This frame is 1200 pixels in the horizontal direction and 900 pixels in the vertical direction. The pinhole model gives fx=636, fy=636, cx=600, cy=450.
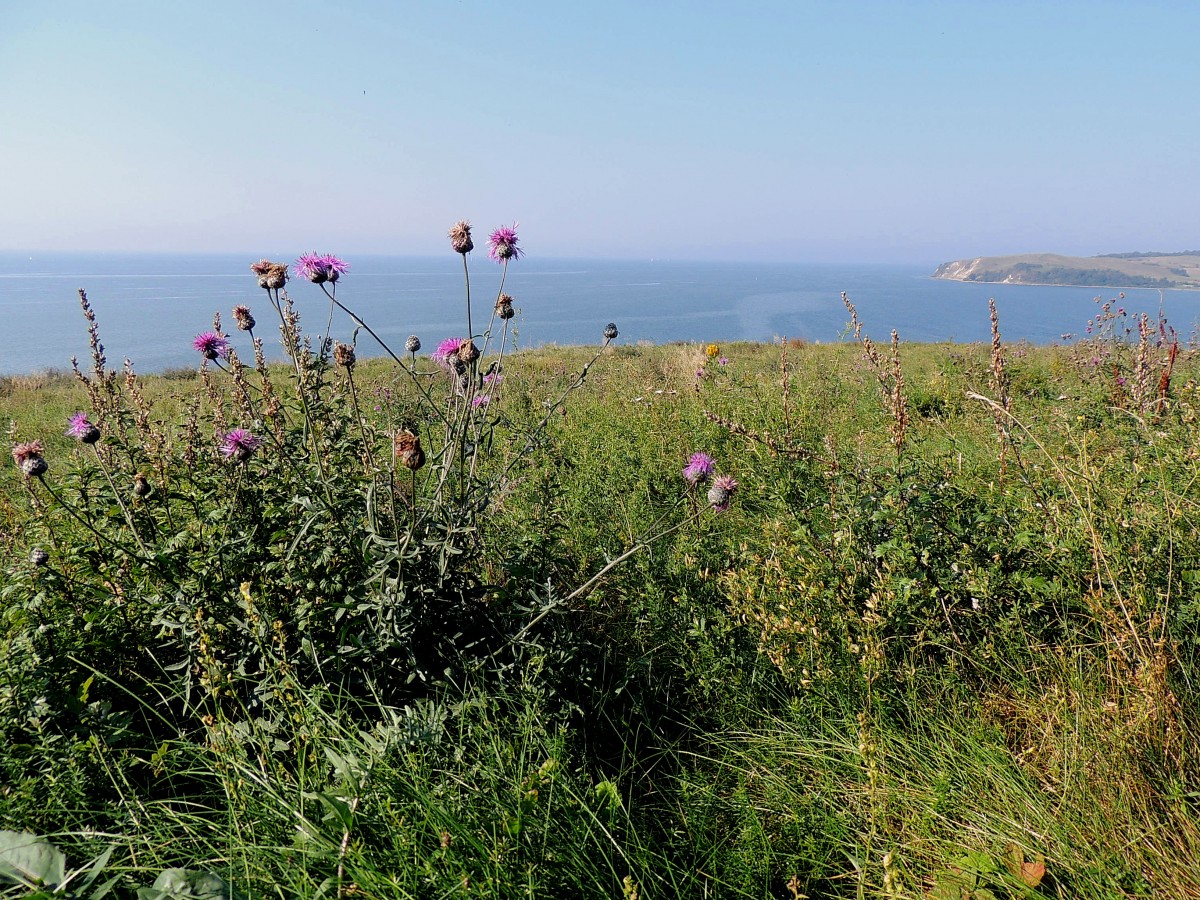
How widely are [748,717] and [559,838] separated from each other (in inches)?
38.6

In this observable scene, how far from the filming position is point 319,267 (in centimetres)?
269

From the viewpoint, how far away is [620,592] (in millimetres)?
3098

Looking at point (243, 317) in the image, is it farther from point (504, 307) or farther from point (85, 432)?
point (504, 307)

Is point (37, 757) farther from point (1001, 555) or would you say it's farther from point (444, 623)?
point (1001, 555)

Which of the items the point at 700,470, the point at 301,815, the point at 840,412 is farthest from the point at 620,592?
the point at 840,412

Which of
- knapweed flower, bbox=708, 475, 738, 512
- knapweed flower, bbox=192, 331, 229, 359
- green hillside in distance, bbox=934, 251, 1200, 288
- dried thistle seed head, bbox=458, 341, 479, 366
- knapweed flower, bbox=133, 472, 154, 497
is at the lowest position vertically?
knapweed flower, bbox=708, 475, 738, 512

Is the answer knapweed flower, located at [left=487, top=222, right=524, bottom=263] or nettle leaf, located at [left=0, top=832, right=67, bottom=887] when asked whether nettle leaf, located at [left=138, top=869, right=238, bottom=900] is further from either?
knapweed flower, located at [left=487, top=222, right=524, bottom=263]

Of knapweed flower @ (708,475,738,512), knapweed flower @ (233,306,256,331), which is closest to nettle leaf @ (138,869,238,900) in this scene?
knapweed flower @ (708,475,738,512)

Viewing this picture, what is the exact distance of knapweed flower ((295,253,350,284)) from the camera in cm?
265

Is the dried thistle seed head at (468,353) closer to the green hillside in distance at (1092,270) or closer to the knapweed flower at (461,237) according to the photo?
the knapweed flower at (461,237)

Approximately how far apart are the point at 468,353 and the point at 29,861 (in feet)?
6.10

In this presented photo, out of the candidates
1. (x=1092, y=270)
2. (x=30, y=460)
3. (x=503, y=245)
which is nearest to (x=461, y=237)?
(x=503, y=245)

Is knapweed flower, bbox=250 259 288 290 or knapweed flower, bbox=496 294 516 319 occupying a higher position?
knapweed flower, bbox=250 259 288 290

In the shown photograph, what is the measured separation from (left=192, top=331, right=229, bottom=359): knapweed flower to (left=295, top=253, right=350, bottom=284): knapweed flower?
1.67 feet
